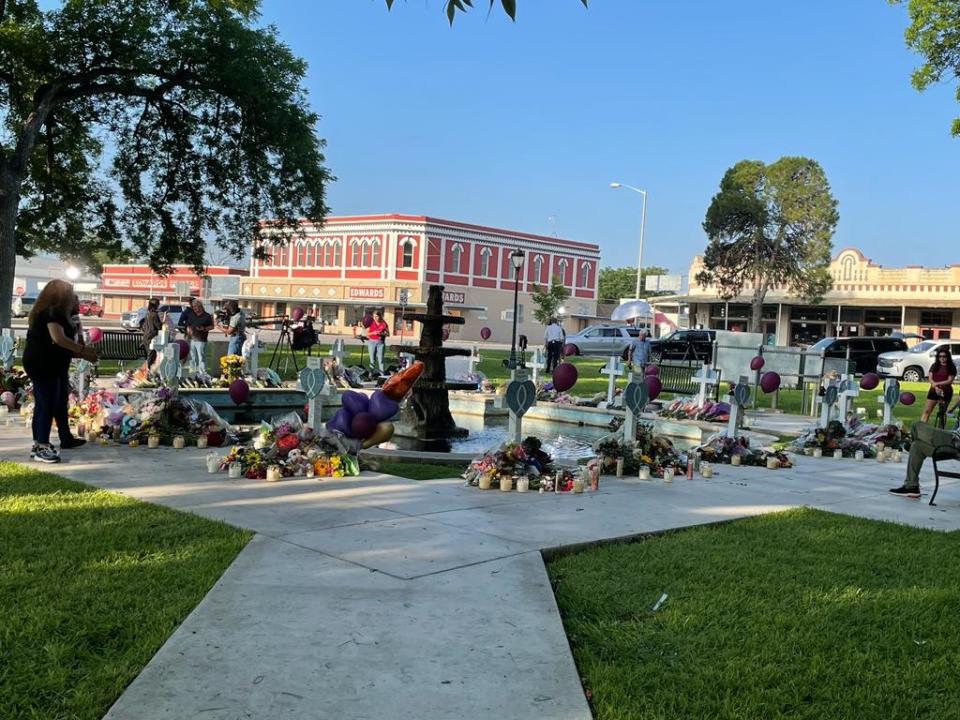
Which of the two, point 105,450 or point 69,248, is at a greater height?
point 69,248

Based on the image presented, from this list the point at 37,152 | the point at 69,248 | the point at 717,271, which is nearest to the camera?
the point at 37,152

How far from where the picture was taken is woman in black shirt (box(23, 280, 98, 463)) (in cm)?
823

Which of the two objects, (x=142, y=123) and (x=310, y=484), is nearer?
(x=310, y=484)

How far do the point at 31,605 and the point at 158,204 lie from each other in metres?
21.4

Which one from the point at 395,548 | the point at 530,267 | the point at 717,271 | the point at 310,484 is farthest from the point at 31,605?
the point at 530,267

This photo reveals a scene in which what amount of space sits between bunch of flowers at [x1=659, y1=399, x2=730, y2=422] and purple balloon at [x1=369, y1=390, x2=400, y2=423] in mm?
6784

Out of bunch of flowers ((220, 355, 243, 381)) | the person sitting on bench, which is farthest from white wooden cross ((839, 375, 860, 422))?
bunch of flowers ((220, 355, 243, 381))

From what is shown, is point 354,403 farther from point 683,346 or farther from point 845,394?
point 683,346

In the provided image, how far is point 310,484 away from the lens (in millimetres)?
7898

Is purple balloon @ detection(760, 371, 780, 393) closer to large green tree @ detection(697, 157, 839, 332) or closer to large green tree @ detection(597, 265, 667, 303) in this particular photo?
large green tree @ detection(697, 157, 839, 332)

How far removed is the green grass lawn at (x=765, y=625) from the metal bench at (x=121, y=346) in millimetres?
14213

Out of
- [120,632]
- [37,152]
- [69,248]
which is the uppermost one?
[37,152]

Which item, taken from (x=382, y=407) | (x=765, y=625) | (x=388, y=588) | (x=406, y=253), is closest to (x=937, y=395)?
(x=382, y=407)

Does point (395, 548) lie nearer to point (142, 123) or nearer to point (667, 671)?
point (667, 671)
